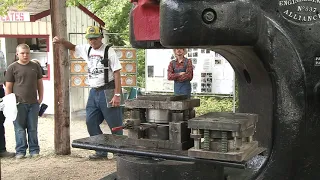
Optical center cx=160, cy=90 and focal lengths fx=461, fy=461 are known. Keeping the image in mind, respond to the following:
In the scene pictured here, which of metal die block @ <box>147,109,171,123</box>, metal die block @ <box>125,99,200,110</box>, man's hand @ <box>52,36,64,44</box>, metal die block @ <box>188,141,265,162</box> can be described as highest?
man's hand @ <box>52,36,64,44</box>

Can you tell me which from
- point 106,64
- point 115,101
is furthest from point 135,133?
point 106,64

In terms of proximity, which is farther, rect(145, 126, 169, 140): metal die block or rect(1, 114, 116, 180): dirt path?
rect(1, 114, 116, 180): dirt path

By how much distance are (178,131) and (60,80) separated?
534cm

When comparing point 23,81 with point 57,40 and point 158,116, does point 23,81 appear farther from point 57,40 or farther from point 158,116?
point 158,116

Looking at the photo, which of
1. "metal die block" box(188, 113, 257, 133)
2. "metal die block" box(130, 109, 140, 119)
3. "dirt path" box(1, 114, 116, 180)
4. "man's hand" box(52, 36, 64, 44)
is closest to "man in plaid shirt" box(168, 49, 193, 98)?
"dirt path" box(1, 114, 116, 180)

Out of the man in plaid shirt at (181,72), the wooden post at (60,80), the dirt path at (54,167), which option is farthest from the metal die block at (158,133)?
the man in plaid shirt at (181,72)

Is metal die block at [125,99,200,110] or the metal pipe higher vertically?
metal die block at [125,99,200,110]

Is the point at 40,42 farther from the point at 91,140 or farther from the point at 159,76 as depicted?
the point at 91,140

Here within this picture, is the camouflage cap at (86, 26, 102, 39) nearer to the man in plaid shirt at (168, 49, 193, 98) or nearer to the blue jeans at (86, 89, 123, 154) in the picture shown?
the blue jeans at (86, 89, 123, 154)

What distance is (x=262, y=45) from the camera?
6.44 ft

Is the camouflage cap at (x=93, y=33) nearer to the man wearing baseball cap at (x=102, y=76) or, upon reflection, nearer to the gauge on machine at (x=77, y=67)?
the man wearing baseball cap at (x=102, y=76)

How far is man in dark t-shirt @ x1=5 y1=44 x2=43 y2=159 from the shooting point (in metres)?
7.20

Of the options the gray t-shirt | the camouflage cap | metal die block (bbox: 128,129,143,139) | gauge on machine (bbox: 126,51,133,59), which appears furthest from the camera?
gauge on machine (bbox: 126,51,133,59)

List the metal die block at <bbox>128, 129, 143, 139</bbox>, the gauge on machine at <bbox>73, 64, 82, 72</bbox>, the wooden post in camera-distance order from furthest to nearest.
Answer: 1. the gauge on machine at <bbox>73, 64, 82, 72</bbox>
2. the wooden post
3. the metal die block at <bbox>128, 129, 143, 139</bbox>
